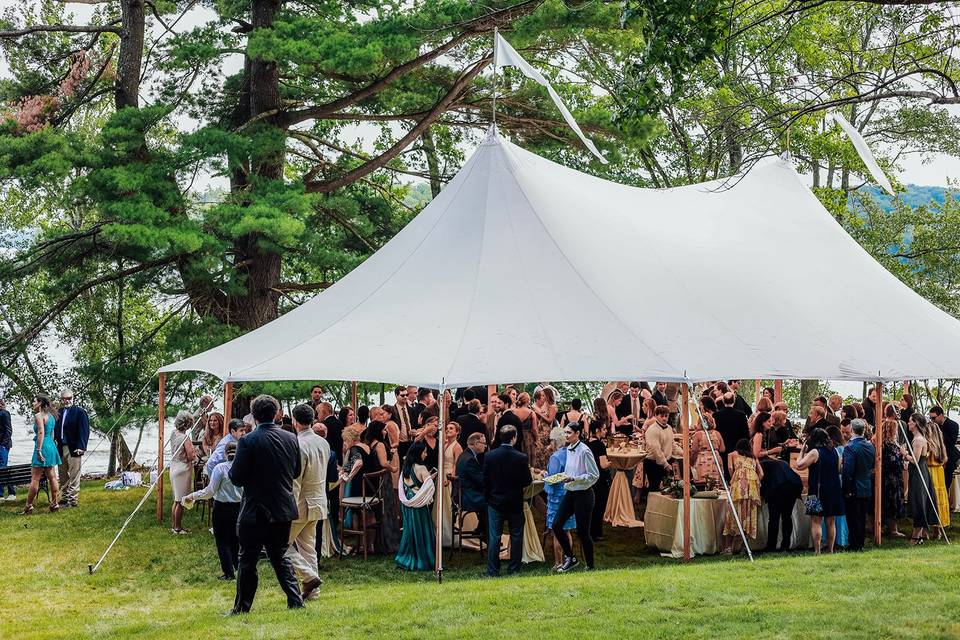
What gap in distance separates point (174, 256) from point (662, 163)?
1497 cm

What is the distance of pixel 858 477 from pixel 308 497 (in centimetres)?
545

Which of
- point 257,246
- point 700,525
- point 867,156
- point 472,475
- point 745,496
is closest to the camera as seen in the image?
point 472,475

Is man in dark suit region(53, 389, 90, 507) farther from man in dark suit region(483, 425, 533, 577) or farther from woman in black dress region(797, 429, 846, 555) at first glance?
woman in black dress region(797, 429, 846, 555)

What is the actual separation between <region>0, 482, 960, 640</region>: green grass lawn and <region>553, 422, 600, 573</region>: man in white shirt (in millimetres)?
383

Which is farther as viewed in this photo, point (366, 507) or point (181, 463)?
point (181, 463)

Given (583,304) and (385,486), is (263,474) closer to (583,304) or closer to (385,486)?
(385,486)

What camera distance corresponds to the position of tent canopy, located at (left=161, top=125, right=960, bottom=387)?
941 centimetres

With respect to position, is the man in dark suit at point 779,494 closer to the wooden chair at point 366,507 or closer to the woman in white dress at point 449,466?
the woman in white dress at point 449,466

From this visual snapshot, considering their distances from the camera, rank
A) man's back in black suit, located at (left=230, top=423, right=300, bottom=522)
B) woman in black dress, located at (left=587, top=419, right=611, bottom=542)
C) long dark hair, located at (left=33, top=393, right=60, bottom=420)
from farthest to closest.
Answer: long dark hair, located at (left=33, top=393, right=60, bottom=420)
woman in black dress, located at (left=587, top=419, right=611, bottom=542)
man's back in black suit, located at (left=230, top=423, right=300, bottom=522)

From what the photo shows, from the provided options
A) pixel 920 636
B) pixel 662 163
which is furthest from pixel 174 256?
→ pixel 662 163

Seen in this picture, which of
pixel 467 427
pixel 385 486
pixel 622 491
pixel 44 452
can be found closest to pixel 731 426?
pixel 622 491

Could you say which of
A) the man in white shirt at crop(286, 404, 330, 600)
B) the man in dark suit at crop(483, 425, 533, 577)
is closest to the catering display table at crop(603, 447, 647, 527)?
the man in dark suit at crop(483, 425, 533, 577)

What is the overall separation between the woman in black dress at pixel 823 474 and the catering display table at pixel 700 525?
0.48 meters

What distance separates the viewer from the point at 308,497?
25.4 feet
